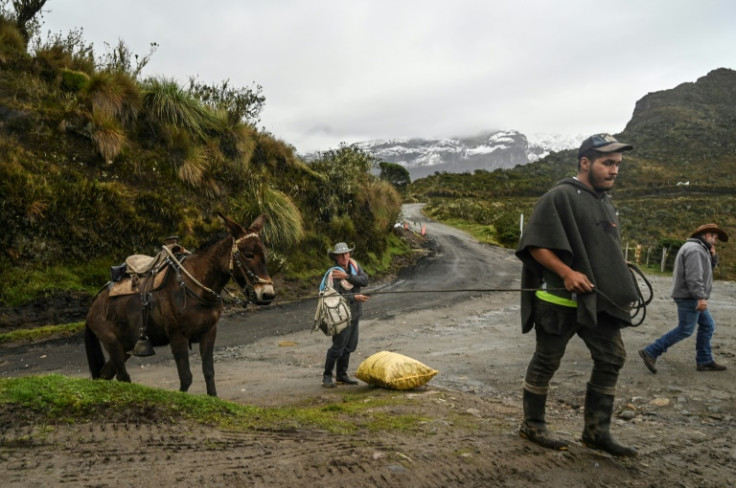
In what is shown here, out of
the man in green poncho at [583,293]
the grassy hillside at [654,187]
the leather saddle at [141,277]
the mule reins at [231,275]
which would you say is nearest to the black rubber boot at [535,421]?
the man in green poncho at [583,293]

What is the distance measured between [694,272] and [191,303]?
6.23 metres

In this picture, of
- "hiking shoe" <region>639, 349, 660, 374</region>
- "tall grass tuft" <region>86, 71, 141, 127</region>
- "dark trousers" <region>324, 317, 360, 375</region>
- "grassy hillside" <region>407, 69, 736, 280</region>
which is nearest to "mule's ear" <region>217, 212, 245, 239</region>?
"dark trousers" <region>324, 317, 360, 375</region>

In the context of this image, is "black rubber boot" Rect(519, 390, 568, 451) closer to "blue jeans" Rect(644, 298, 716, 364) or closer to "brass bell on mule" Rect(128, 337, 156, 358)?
"brass bell on mule" Rect(128, 337, 156, 358)

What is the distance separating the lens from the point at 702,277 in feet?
20.9

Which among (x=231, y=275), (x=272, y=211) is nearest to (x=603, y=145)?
(x=231, y=275)

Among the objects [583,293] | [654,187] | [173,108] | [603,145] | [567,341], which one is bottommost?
[567,341]

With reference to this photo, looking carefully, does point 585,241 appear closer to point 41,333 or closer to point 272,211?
point 41,333

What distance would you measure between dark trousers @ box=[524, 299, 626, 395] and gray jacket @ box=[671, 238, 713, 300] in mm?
3647

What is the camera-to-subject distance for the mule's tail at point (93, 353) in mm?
5445

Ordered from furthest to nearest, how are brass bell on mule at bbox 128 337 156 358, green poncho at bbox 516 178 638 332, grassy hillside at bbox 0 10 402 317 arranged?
grassy hillside at bbox 0 10 402 317 < brass bell on mule at bbox 128 337 156 358 < green poncho at bbox 516 178 638 332

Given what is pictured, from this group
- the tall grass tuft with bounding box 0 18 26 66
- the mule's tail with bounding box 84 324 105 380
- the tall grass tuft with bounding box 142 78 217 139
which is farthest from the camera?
the tall grass tuft with bounding box 142 78 217 139

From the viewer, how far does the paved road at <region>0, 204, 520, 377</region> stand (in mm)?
7629

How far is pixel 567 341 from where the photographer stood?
11.3 ft

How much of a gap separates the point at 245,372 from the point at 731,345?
25.8 feet
